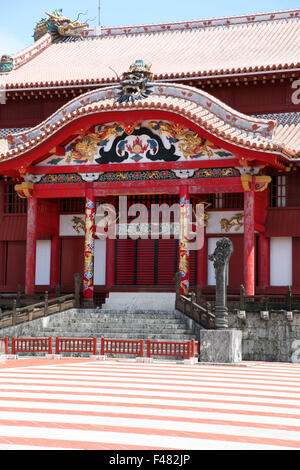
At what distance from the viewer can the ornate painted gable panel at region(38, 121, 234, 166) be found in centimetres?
2589

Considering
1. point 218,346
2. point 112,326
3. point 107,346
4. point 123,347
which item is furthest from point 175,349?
point 112,326

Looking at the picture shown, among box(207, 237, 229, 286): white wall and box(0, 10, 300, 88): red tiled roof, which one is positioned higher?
box(0, 10, 300, 88): red tiled roof

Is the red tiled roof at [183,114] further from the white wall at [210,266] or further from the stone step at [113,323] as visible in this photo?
the stone step at [113,323]

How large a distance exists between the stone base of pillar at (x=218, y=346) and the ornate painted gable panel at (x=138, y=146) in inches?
315

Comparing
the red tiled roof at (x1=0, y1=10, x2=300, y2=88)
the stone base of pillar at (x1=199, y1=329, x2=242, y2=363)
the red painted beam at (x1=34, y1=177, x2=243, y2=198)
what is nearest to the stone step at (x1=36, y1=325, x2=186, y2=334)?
the stone base of pillar at (x1=199, y1=329, x2=242, y2=363)

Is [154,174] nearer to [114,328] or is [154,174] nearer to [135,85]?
[135,85]

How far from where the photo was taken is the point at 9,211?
30328 mm

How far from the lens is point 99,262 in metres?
29.1

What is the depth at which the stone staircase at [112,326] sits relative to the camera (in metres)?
22.8

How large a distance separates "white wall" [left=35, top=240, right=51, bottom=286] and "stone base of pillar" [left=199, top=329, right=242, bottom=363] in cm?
1142

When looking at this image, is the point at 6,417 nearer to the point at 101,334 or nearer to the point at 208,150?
the point at 101,334

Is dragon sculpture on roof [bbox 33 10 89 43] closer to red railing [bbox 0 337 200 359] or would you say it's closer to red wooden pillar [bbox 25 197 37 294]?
red wooden pillar [bbox 25 197 37 294]

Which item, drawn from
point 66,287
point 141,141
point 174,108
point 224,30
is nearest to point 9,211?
point 66,287
